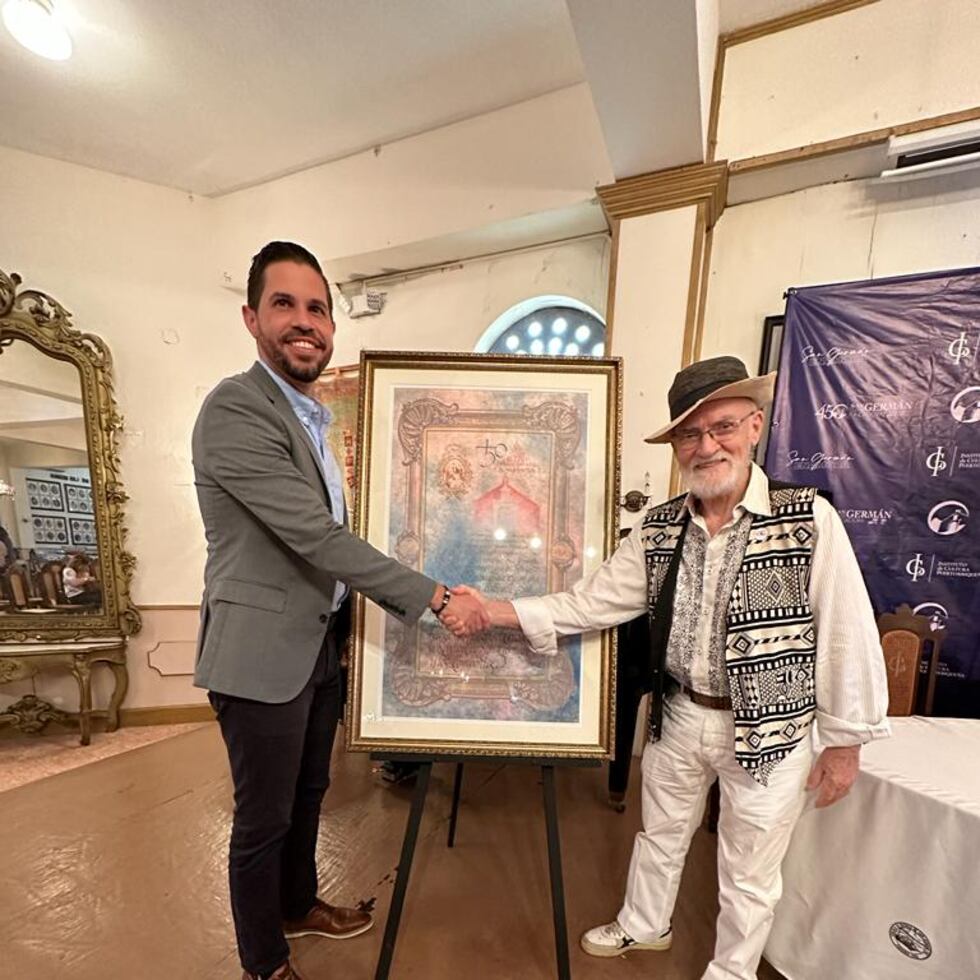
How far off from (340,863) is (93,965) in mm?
739

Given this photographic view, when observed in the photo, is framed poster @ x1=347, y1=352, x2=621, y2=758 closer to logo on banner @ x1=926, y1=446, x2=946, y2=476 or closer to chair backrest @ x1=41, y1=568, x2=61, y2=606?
logo on banner @ x1=926, y1=446, x2=946, y2=476

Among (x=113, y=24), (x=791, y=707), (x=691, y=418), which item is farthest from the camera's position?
(x=113, y=24)

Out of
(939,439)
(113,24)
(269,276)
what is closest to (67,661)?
(269,276)

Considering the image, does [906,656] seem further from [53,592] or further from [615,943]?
[53,592]

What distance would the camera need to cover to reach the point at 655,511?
143cm

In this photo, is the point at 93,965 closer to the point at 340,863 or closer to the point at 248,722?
the point at 340,863

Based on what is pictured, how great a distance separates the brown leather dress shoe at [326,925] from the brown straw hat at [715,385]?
1.77 metres

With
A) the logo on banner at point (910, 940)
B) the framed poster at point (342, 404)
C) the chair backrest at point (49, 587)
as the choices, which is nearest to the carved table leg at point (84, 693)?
the chair backrest at point (49, 587)

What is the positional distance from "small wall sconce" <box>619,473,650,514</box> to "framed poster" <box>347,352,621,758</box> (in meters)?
1.08

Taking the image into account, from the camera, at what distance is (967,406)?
75.0 inches

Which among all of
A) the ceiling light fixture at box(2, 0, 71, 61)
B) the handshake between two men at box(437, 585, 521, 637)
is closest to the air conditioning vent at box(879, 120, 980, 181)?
the handshake between two men at box(437, 585, 521, 637)

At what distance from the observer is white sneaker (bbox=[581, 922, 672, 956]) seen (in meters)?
1.49

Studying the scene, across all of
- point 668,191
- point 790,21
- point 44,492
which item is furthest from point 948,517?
point 44,492

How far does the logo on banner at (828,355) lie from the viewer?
2062 millimetres
